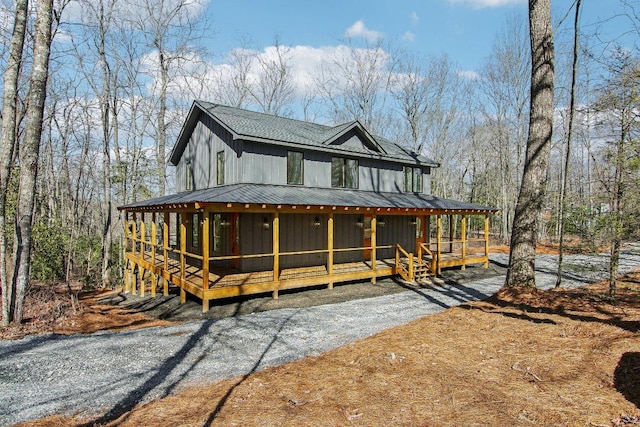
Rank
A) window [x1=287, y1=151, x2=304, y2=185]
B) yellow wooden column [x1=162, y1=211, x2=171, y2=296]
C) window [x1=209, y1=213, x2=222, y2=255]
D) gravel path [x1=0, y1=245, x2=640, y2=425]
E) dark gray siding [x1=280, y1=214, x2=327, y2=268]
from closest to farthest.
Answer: gravel path [x1=0, y1=245, x2=640, y2=425], yellow wooden column [x1=162, y1=211, x2=171, y2=296], dark gray siding [x1=280, y1=214, x2=327, y2=268], window [x1=209, y1=213, x2=222, y2=255], window [x1=287, y1=151, x2=304, y2=185]

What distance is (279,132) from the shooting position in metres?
14.4

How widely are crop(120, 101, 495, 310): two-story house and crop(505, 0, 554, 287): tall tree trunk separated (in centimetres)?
479

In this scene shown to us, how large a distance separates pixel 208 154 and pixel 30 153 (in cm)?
720

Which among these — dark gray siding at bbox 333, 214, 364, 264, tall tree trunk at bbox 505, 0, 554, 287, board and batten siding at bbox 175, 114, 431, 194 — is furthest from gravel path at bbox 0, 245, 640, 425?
board and batten siding at bbox 175, 114, 431, 194

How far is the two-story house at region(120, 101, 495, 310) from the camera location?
11.2 metres

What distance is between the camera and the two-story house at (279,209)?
1119cm

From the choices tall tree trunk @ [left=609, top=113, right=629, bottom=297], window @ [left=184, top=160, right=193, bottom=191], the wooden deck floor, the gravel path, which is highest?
window @ [left=184, top=160, right=193, bottom=191]

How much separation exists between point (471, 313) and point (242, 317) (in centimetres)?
574

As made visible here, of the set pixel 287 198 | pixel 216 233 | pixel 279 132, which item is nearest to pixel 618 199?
pixel 287 198

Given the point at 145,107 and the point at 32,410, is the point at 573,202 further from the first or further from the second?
the point at 145,107

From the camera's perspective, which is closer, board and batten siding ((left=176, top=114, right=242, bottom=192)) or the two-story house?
the two-story house

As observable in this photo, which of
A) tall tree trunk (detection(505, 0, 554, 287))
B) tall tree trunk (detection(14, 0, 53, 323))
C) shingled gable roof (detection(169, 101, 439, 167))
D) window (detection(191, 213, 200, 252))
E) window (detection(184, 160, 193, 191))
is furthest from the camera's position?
window (detection(184, 160, 193, 191))

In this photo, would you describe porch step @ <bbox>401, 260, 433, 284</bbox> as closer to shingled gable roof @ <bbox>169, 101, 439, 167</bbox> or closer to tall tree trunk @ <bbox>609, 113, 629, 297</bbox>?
shingled gable roof @ <bbox>169, 101, 439, 167</bbox>

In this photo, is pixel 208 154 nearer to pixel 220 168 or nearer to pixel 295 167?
pixel 220 168
